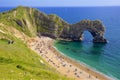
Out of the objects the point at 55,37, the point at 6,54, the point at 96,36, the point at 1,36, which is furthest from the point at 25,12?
the point at 6,54

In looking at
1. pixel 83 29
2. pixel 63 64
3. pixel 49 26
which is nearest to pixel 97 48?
pixel 83 29

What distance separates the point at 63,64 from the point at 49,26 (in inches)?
2790

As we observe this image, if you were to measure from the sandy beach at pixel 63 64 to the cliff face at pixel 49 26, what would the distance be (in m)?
18.6

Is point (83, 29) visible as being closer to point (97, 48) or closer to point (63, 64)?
point (97, 48)

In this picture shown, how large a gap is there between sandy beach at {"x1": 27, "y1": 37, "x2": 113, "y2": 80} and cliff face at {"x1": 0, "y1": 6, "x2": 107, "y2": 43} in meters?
18.6

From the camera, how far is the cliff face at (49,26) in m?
163

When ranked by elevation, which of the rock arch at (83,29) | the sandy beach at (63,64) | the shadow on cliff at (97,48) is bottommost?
the sandy beach at (63,64)

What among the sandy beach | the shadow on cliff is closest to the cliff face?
the shadow on cliff

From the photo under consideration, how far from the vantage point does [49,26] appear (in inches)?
6816

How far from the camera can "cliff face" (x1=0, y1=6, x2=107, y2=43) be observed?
162625 mm

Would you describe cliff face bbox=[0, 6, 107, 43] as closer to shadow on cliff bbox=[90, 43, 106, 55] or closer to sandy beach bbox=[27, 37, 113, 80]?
shadow on cliff bbox=[90, 43, 106, 55]

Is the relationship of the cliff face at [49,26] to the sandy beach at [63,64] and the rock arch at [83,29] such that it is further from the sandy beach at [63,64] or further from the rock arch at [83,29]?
the sandy beach at [63,64]

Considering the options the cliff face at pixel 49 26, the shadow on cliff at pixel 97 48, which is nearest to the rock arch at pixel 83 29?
the cliff face at pixel 49 26

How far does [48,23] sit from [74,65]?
7381 centimetres
